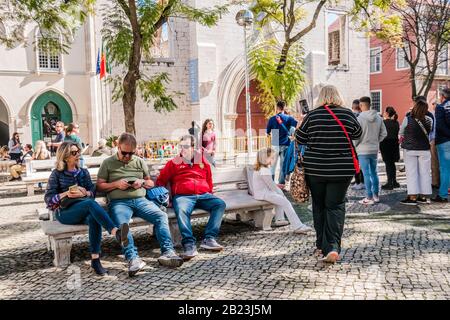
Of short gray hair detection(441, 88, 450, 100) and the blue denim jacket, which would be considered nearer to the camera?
the blue denim jacket

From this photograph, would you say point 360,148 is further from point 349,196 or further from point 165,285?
point 165,285

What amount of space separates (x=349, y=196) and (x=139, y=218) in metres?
5.31

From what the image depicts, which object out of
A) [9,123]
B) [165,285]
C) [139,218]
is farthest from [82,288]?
[9,123]

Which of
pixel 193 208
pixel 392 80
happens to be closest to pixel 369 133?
pixel 193 208

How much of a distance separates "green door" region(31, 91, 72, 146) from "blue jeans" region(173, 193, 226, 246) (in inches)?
685

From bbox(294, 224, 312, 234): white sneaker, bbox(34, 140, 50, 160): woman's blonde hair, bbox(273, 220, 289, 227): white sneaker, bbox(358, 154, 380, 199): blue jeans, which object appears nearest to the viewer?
bbox(294, 224, 312, 234): white sneaker

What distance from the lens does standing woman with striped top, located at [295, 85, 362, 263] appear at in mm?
4934

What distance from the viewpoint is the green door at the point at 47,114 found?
836 inches

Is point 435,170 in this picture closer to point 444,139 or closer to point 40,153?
point 444,139

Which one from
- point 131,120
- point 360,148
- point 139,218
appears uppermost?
point 131,120

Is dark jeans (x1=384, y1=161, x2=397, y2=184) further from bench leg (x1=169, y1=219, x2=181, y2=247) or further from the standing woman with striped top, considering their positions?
bench leg (x1=169, y1=219, x2=181, y2=247)

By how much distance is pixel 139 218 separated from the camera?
5543 mm

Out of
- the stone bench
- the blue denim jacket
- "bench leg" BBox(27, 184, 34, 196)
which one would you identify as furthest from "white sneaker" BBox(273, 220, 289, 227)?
"bench leg" BBox(27, 184, 34, 196)

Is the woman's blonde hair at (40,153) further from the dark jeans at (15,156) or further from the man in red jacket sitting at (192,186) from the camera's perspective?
the man in red jacket sitting at (192,186)
